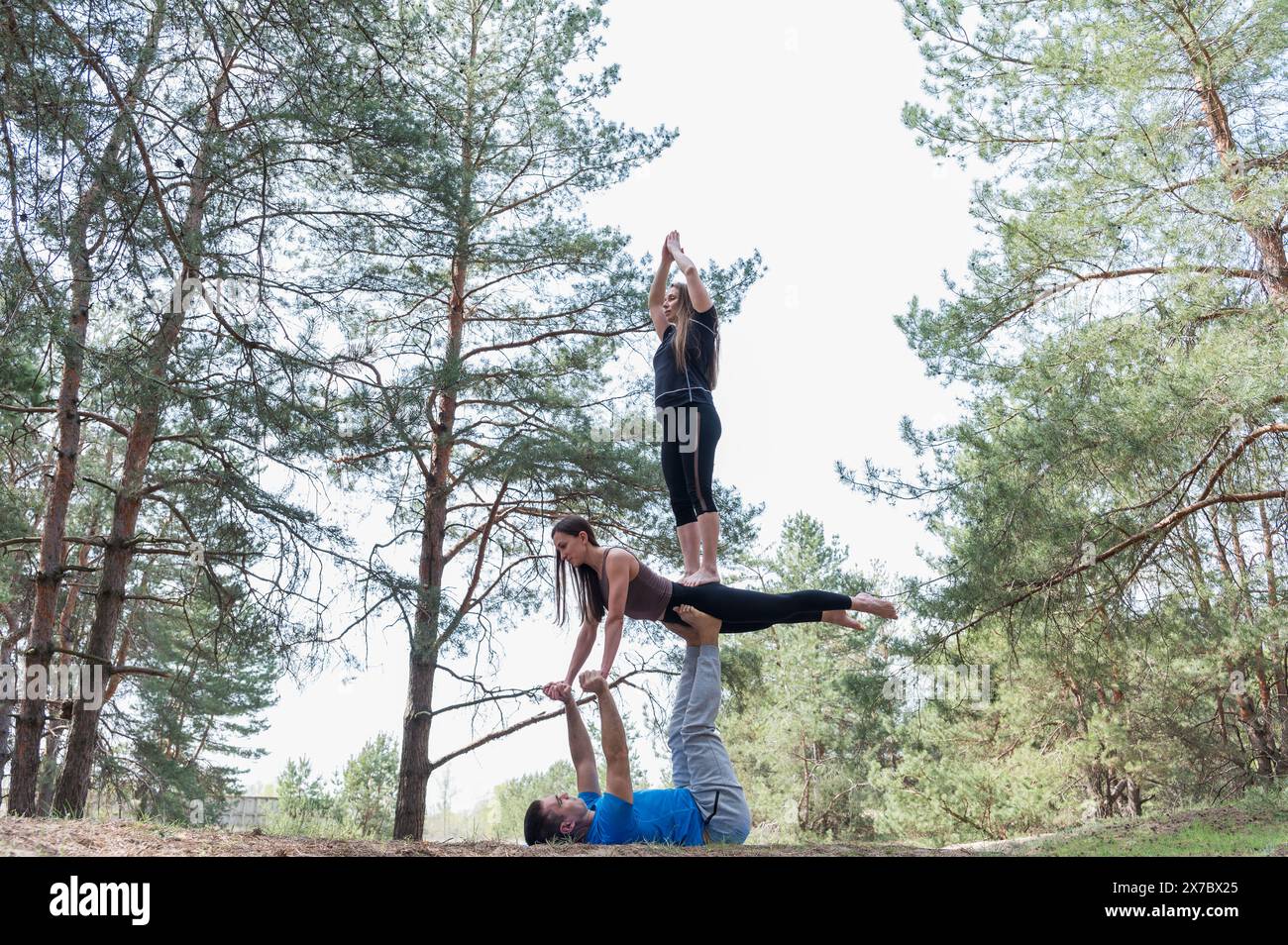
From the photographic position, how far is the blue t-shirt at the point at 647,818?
12.1 ft

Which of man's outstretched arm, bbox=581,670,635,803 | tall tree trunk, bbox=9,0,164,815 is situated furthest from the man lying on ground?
tall tree trunk, bbox=9,0,164,815

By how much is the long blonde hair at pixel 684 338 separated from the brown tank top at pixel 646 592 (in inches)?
37.6

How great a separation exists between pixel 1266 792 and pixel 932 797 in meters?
6.18

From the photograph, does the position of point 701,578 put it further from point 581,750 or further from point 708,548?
point 581,750

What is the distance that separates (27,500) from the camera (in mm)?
9922

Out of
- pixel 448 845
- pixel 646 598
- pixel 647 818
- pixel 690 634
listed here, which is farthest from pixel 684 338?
pixel 448 845

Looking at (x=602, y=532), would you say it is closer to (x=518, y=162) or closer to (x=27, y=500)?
(x=518, y=162)

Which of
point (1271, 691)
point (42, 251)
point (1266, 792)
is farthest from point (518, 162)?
point (1271, 691)

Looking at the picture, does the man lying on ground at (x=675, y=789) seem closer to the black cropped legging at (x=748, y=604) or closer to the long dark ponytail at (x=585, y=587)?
the black cropped legging at (x=748, y=604)

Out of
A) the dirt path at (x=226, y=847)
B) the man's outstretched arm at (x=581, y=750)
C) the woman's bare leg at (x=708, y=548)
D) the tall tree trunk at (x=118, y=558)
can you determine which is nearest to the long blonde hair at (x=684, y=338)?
the woman's bare leg at (x=708, y=548)

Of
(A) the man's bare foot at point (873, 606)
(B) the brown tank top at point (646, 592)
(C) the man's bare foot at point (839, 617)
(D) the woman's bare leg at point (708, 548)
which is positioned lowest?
(C) the man's bare foot at point (839, 617)
